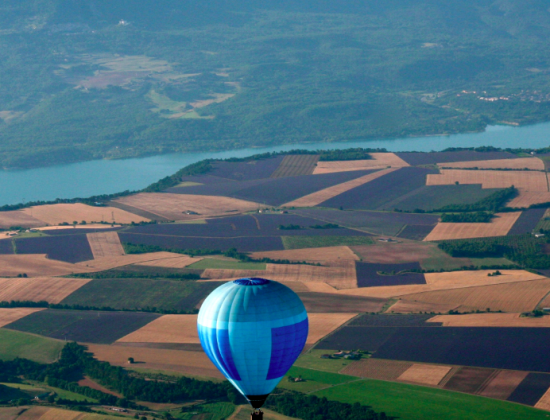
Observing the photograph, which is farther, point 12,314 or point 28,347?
point 12,314

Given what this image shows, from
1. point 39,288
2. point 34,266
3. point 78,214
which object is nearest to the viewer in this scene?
point 39,288

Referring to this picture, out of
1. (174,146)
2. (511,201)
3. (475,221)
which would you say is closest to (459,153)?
(511,201)

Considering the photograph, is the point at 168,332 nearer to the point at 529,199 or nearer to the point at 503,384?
the point at 503,384

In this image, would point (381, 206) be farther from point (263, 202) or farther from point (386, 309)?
point (386, 309)

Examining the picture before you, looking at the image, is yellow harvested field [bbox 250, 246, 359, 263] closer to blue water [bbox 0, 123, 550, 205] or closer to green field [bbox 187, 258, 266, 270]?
green field [bbox 187, 258, 266, 270]

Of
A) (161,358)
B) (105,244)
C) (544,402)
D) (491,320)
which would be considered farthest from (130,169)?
(544,402)

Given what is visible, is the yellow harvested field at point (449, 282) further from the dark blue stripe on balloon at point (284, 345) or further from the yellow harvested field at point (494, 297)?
the dark blue stripe on balloon at point (284, 345)

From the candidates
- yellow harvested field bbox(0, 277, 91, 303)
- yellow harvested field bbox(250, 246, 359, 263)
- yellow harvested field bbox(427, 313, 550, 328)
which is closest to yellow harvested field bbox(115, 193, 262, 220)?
yellow harvested field bbox(250, 246, 359, 263)
